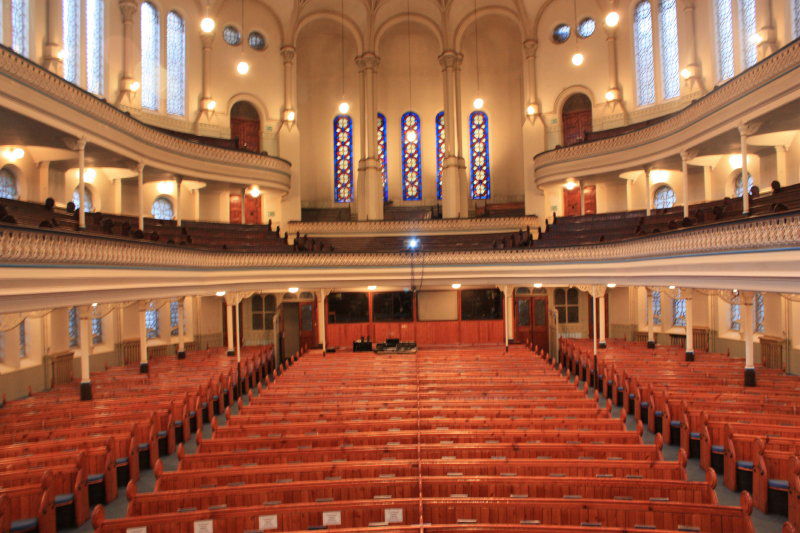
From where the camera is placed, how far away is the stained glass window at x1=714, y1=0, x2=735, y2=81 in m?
22.3

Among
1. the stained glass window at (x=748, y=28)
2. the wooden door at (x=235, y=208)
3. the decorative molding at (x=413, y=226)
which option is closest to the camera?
the stained glass window at (x=748, y=28)

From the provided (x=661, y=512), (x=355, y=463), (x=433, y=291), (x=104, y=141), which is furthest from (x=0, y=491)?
(x=433, y=291)

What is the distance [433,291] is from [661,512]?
2078 cm

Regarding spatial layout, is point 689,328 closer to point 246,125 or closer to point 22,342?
point 22,342

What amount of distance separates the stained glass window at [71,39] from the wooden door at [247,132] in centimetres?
871

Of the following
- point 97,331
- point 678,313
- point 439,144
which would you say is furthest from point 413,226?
point 97,331

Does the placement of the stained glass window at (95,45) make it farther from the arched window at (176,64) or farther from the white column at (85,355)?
the white column at (85,355)

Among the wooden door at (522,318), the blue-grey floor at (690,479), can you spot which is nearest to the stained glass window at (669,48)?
the wooden door at (522,318)

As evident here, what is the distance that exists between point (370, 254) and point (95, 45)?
46.9 feet

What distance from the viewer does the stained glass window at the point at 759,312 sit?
20.1 meters

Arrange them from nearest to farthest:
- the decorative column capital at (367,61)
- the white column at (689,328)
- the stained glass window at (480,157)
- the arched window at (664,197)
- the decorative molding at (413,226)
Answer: the white column at (689,328) < the arched window at (664,197) < the decorative molding at (413,226) < the decorative column capital at (367,61) < the stained glass window at (480,157)

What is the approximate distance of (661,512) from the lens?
269 inches

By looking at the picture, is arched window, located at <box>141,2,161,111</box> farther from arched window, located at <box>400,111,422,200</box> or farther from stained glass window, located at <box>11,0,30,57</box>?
arched window, located at <box>400,111,422,200</box>

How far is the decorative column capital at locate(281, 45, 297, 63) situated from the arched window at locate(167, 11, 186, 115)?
510 centimetres
